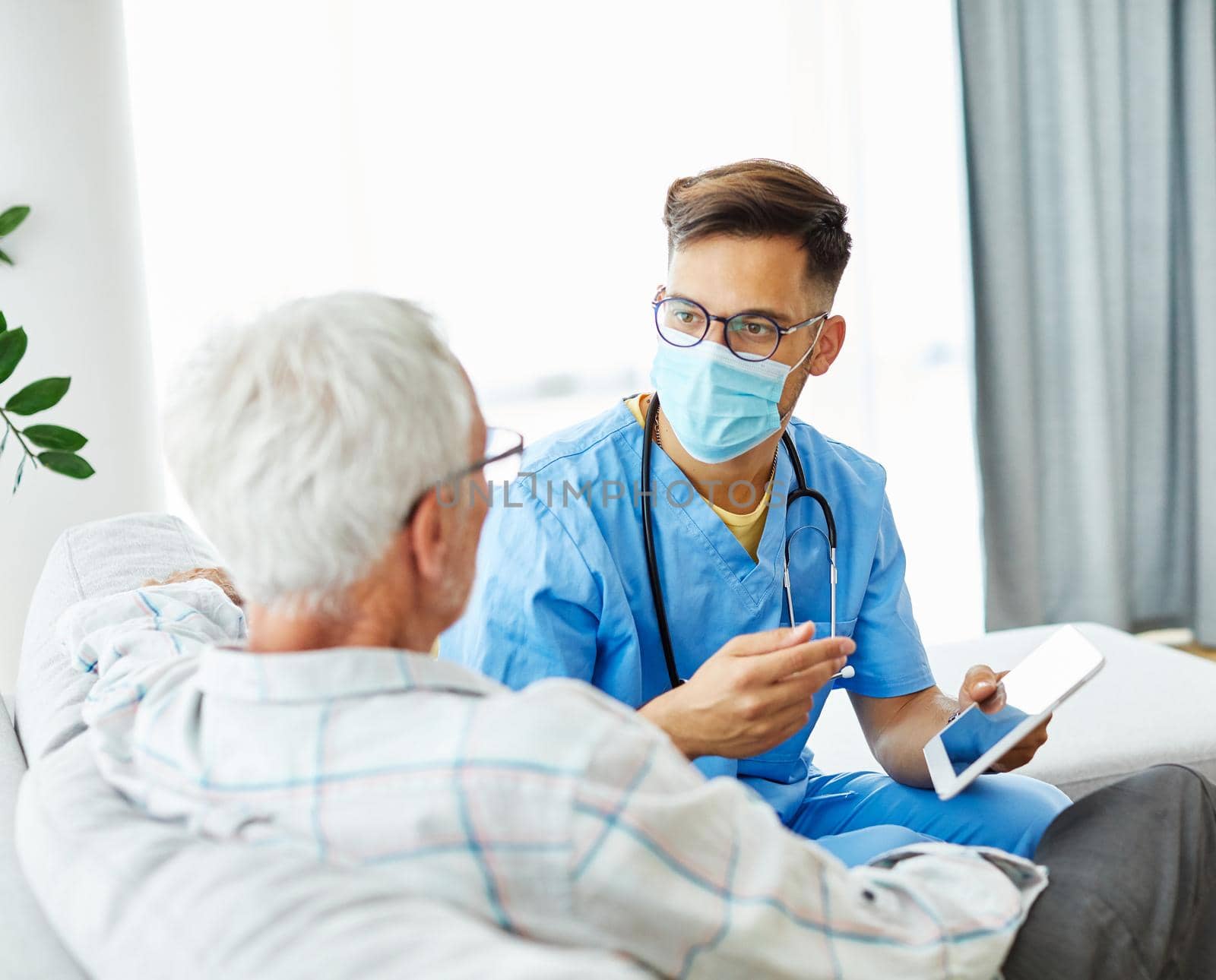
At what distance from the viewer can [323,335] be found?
80cm

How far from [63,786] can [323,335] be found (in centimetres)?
41

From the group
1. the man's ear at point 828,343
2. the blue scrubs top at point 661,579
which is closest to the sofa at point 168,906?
the blue scrubs top at point 661,579

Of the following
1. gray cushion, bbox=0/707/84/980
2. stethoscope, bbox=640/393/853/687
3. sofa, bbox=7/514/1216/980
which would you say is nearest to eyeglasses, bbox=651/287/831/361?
stethoscope, bbox=640/393/853/687

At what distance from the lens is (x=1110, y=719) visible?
1.82 meters

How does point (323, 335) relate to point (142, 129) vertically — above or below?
below

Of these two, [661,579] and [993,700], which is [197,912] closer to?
[661,579]

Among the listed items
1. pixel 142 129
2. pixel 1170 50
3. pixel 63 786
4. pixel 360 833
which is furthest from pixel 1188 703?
pixel 142 129

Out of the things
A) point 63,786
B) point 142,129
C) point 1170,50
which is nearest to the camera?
point 63,786

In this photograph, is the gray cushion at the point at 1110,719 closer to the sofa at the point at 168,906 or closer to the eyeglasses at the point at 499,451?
the eyeglasses at the point at 499,451

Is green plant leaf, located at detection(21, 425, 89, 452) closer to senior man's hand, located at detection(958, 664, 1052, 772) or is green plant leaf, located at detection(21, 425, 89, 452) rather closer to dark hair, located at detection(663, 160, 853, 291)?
dark hair, located at detection(663, 160, 853, 291)

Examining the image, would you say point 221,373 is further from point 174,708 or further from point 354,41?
point 354,41

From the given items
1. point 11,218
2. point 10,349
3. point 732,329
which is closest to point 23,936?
point 732,329

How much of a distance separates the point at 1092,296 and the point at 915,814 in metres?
2.23

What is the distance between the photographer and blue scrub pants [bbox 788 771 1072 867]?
1.33 m
